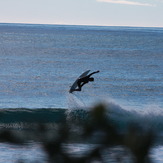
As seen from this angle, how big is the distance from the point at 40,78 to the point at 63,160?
3226 cm

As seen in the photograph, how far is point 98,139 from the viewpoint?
2.12 metres

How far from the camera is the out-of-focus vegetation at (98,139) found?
77.5 inches

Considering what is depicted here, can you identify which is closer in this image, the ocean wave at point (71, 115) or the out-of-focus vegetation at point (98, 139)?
the out-of-focus vegetation at point (98, 139)

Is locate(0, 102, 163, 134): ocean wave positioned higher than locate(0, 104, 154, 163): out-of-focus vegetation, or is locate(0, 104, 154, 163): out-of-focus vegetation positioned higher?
locate(0, 104, 154, 163): out-of-focus vegetation

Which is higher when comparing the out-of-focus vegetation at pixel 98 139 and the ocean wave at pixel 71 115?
the out-of-focus vegetation at pixel 98 139

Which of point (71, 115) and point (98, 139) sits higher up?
point (98, 139)

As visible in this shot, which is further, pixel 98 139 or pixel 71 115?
pixel 71 115

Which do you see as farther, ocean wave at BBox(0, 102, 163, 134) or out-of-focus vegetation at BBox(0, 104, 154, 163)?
ocean wave at BBox(0, 102, 163, 134)

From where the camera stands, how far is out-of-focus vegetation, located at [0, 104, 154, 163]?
197 cm

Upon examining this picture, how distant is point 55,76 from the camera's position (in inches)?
1417

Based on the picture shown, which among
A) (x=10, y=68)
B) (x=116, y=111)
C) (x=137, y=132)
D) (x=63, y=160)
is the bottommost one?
(x=10, y=68)

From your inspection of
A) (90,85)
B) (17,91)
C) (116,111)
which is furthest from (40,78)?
(116,111)

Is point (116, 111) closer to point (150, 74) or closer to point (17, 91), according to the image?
point (17, 91)

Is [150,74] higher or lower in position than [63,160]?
lower
